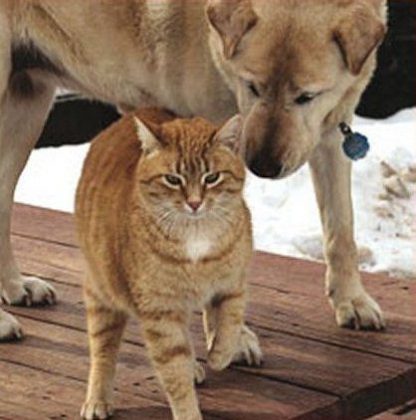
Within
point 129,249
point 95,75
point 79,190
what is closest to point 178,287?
point 129,249

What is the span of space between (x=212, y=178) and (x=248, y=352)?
85cm

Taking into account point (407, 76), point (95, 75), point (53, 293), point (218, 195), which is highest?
point (218, 195)

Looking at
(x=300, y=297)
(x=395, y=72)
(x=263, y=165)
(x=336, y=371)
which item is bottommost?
(x=395, y=72)

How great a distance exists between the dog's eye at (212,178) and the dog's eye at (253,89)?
23.4 inches

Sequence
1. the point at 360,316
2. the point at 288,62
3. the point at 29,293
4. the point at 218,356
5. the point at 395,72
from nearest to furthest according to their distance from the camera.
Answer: the point at 218,356
the point at 288,62
the point at 360,316
the point at 29,293
the point at 395,72

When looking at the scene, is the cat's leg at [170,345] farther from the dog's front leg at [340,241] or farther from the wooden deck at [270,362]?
the dog's front leg at [340,241]

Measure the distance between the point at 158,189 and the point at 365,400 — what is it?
0.94m

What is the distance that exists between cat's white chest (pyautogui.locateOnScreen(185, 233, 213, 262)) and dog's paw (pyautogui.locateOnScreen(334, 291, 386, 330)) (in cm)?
111

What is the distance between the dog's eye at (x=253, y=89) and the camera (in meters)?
4.09

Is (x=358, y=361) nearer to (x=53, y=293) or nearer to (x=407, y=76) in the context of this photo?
(x=53, y=293)

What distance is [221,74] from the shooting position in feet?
14.0

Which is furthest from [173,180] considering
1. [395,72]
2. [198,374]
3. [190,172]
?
[395,72]

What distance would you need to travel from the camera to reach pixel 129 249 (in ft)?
11.9

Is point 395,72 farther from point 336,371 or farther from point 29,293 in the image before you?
point 336,371
